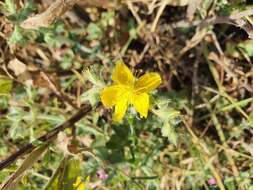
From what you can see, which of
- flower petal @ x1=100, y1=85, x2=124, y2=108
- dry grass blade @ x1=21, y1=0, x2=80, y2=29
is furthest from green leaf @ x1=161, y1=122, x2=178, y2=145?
dry grass blade @ x1=21, y1=0, x2=80, y2=29

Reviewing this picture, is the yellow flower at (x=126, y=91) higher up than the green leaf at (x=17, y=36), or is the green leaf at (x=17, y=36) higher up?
the green leaf at (x=17, y=36)

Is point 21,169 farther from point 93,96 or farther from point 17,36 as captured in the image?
point 17,36

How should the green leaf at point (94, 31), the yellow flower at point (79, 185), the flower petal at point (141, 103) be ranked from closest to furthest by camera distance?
1. the flower petal at point (141, 103)
2. the yellow flower at point (79, 185)
3. the green leaf at point (94, 31)

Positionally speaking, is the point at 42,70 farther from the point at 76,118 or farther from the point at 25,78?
the point at 76,118

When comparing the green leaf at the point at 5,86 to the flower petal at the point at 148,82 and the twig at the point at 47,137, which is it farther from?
the flower petal at the point at 148,82

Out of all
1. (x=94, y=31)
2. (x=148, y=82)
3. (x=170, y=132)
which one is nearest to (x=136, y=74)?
(x=94, y=31)

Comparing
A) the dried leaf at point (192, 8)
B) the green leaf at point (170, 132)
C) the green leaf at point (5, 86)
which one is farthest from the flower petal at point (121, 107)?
the green leaf at point (5, 86)

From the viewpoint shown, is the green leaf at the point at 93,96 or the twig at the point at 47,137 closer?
the green leaf at the point at 93,96
